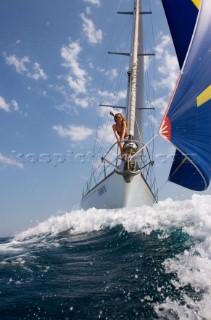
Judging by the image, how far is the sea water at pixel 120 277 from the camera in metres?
2.78

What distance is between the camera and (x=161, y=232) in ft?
20.0

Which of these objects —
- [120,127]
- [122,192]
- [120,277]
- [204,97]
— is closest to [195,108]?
[204,97]

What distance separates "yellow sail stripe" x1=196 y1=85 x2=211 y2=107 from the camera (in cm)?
762

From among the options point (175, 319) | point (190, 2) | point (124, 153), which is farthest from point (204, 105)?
point (175, 319)

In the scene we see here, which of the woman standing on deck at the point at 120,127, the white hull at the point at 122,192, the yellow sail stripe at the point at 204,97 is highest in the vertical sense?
the woman standing on deck at the point at 120,127

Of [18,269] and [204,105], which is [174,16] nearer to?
[204,105]

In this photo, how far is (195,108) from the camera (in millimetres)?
7500

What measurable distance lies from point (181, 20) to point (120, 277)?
39.3 ft

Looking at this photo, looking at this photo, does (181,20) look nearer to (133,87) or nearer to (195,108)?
(133,87)

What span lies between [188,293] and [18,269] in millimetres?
2842

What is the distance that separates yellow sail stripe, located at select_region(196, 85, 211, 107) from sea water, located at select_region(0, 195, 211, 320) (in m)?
3.26

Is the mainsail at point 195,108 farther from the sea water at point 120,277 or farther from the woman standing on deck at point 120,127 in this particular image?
the woman standing on deck at point 120,127

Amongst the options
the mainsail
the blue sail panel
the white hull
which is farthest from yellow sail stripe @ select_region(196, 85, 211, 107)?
the blue sail panel

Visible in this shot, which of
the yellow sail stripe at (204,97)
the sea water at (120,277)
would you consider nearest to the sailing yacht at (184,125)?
the yellow sail stripe at (204,97)
